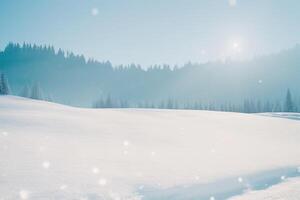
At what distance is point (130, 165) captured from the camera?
6051mm

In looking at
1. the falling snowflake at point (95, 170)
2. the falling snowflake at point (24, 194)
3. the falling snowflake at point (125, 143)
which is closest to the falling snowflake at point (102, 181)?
the falling snowflake at point (95, 170)

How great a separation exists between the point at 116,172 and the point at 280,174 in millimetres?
3794

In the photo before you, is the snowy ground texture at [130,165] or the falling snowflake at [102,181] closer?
the snowy ground texture at [130,165]

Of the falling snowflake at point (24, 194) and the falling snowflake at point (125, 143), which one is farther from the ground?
the falling snowflake at point (125, 143)

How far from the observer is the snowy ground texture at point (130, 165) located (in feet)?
15.6

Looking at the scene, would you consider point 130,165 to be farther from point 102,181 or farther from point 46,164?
point 46,164

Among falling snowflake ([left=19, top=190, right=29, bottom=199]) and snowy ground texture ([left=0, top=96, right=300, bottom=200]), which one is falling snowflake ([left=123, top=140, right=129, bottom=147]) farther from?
falling snowflake ([left=19, top=190, right=29, bottom=199])

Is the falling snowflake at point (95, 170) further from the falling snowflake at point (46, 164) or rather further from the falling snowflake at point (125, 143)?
the falling snowflake at point (125, 143)

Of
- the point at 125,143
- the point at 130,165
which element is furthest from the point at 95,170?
the point at 125,143

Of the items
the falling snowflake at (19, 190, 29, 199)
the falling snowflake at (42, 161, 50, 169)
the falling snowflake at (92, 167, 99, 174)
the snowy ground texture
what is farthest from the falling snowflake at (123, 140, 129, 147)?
the falling snowflake at (19, 190, 29, 199)

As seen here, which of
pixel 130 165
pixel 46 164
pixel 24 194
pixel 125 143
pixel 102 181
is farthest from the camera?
pixel 125 143

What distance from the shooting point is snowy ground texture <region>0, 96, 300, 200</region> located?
4766mm

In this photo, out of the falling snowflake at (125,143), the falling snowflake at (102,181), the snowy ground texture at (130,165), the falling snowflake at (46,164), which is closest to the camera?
the snowy ground texture at (130,165)

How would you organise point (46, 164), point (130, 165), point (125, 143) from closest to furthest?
point (46, 164) < point (130, 165) < point (125, 143)
